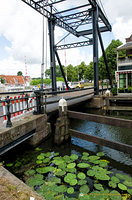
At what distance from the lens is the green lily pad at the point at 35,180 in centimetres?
294

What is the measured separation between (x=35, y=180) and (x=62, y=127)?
7.88ft

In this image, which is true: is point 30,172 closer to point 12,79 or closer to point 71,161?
point 71,161

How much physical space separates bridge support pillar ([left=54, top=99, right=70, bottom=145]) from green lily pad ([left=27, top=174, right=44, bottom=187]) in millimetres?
2010

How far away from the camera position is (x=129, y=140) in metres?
5.82

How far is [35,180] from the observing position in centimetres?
305

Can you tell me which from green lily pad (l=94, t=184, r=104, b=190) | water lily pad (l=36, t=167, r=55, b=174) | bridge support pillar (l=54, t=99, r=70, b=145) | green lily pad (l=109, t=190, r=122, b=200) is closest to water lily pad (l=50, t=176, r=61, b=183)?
water lily pad (l=36, t=167, r=55, b=174)

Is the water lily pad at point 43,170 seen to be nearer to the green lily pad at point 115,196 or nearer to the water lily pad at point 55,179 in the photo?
the water lily pad at point 55,179

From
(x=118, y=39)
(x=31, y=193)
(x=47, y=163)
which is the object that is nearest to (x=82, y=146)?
(x=47, y=163)

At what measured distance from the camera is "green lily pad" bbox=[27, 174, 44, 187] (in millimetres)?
2936

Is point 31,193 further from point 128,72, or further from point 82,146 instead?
point 128,72

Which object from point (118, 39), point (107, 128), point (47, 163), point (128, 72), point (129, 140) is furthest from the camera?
point (118, 39)

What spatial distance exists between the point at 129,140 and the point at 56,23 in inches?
467

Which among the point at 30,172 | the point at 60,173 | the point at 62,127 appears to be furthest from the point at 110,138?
the point at 30,172

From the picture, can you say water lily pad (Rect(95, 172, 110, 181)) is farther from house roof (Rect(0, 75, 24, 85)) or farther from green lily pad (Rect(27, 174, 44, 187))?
house roof (Rect(0, 75, 24, 85))
